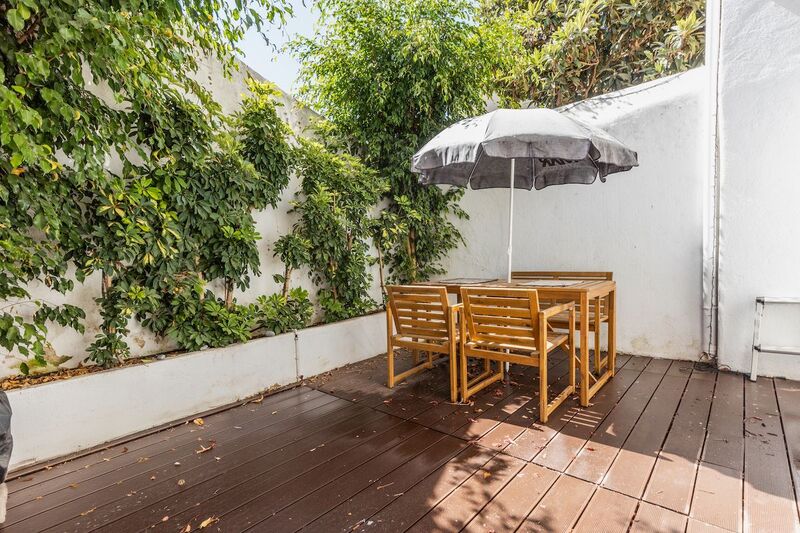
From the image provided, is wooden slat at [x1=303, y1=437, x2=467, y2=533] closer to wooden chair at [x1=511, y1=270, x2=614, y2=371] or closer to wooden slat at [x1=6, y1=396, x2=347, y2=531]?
wooden slat at [x1=6, y1=396, x2=347, y2=531]

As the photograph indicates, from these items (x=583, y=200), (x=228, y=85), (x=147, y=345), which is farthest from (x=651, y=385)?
(x=228, y=85)

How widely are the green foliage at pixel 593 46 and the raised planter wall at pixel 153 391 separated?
3.98m

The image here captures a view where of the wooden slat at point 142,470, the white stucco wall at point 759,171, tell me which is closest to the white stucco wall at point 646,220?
the white stucco wall at point 759,171

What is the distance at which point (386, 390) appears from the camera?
133 inches

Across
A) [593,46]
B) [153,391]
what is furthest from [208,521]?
[593,46]

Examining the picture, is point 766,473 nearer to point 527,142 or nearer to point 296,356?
point 527,142

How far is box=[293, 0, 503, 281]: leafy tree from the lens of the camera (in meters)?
4.30

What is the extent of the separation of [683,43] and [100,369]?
6.90 m

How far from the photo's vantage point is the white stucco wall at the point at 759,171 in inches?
126

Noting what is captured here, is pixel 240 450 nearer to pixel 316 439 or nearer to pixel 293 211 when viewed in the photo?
pixel 316 439

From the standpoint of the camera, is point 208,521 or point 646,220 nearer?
point 208,521

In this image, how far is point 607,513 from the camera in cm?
175

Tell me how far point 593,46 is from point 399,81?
3.28 m

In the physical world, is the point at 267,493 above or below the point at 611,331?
below
